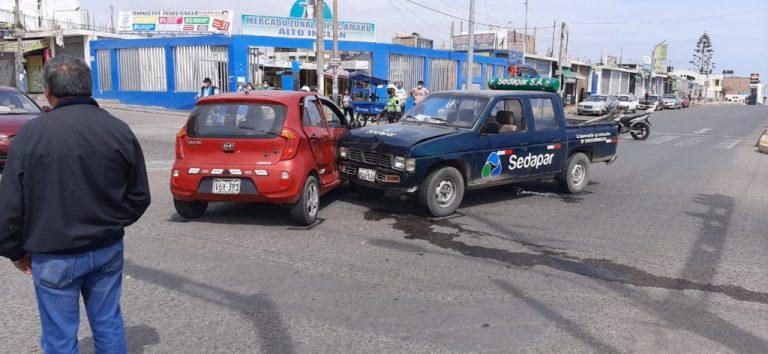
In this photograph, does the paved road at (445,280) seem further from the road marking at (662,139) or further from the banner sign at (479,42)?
the banner sign at (479,42)

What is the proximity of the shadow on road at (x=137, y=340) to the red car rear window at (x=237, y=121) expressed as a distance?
121 inches

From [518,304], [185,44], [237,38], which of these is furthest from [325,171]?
[185,44]

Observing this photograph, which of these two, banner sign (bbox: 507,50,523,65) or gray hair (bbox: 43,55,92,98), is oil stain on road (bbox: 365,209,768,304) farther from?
banner sign (bbox: 507,50,523,65)

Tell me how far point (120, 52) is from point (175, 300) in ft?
98.3

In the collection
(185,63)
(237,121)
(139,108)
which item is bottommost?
(139,108)

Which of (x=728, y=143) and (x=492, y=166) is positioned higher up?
(x=492, y=166)

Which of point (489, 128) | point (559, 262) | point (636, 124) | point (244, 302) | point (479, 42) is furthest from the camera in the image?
point (479, 42)

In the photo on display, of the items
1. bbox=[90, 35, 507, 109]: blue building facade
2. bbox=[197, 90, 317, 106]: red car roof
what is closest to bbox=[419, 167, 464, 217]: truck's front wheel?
bbox=[197, 90, 317, 106]: red car roof

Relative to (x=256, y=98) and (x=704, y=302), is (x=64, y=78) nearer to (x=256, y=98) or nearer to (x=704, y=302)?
(x=256, y=98)

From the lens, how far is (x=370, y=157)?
25.4ft

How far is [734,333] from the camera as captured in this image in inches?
167

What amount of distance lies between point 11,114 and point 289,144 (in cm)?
678

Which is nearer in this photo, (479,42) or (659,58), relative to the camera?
(479,42)

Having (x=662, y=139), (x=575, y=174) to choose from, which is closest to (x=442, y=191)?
(x=575, y=174)
